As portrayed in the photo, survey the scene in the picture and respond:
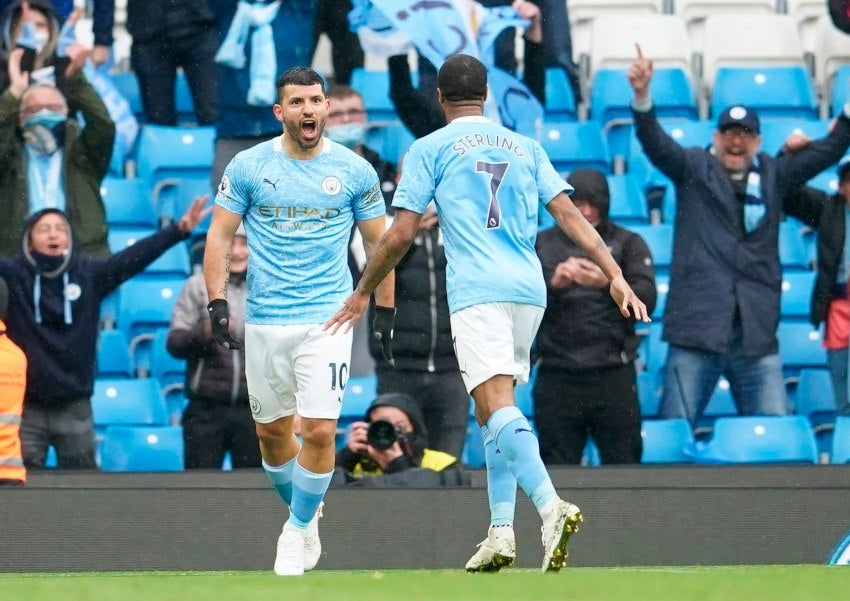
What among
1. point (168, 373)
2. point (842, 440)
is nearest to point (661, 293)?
point (842, 440)

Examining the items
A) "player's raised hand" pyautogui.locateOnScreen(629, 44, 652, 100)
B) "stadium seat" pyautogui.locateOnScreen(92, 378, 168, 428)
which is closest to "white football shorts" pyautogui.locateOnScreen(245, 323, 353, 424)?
"player's raised hand" pyautogui.locateOnScreen(629, 44, 652, 100)

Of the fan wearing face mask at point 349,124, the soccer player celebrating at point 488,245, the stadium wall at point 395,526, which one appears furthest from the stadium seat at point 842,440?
the soccer player celebrating at point 488,245

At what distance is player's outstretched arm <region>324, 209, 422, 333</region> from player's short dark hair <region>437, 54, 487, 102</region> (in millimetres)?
512

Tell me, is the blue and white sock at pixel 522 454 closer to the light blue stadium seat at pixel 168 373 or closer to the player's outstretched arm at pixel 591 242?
the player's outstretched arm at pixel 591 242

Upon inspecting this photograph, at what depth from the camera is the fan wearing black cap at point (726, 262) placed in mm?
9797

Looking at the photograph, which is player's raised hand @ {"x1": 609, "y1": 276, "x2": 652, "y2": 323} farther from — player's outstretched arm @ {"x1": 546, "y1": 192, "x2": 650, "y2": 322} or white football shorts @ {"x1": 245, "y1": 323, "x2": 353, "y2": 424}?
white football shorts @ {"x1": 245, "y1": 323, "x2": 353, "y2": 424}

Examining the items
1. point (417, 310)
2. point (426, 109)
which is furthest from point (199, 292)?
point (426, 109)

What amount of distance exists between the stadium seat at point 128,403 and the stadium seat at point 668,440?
2.90 metres

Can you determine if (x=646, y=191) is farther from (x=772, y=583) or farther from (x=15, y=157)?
(x=772, y=583)

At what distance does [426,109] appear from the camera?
10656 millimetres

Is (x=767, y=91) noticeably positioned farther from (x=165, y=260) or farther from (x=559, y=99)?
(x=165, y=260)

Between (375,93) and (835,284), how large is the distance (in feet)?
13.3

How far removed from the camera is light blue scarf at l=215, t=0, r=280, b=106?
35.1ft

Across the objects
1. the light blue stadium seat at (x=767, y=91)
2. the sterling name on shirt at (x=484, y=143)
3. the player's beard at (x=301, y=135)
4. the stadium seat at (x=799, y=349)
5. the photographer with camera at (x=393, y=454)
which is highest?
the sterling name on shirt at (x=484, y=143)
